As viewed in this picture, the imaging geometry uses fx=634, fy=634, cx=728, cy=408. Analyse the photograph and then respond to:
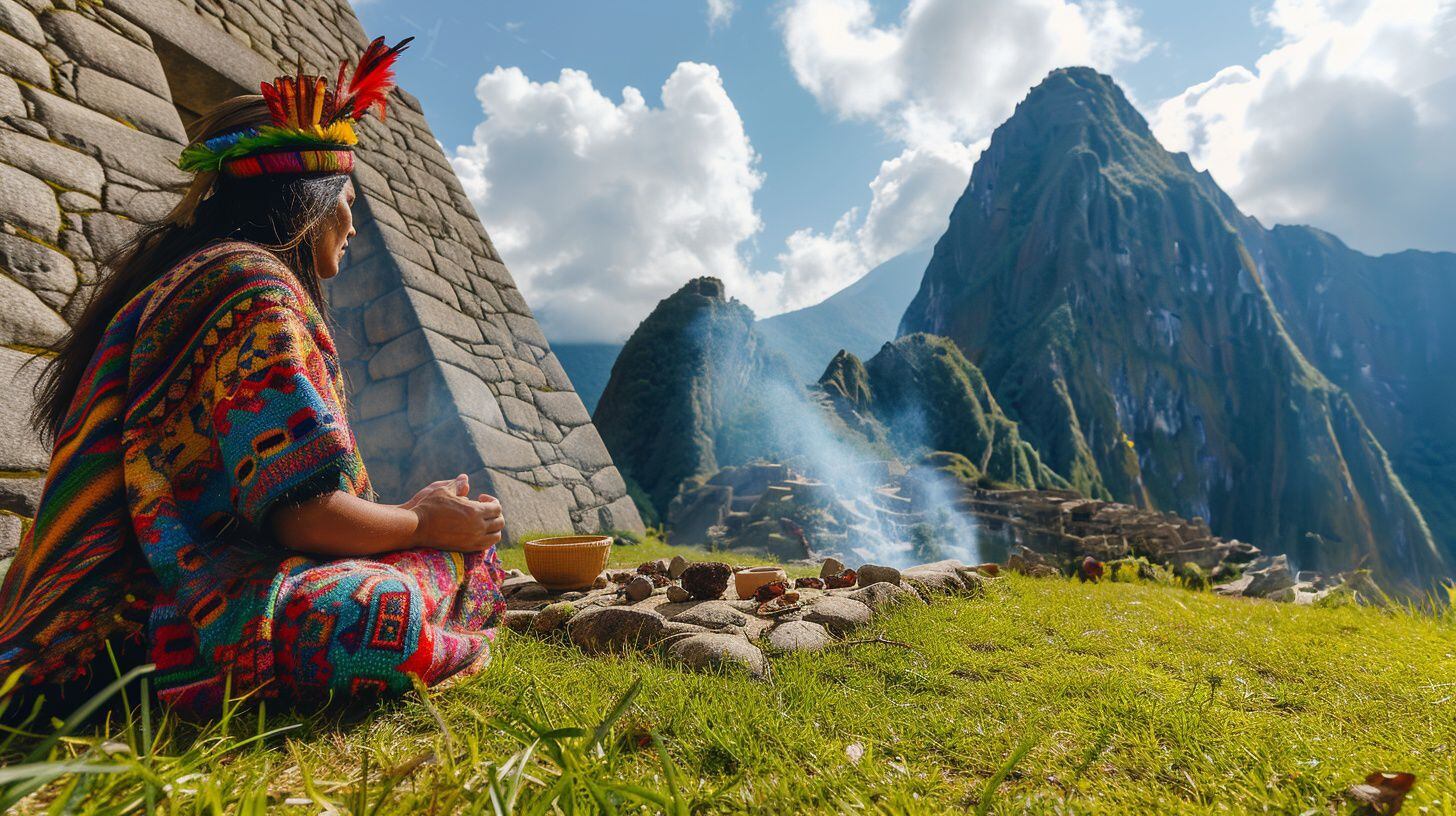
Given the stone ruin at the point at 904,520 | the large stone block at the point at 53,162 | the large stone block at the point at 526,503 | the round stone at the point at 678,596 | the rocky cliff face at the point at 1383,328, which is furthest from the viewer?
the rocky cliff face at the point at 1383,328

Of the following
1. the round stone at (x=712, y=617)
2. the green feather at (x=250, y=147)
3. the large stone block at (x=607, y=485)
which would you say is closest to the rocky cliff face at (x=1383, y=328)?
the large stone block at (x=607, y=485)

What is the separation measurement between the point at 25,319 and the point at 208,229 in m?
1.84

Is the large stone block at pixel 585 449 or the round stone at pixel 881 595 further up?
the large stone block at pixel 585 449

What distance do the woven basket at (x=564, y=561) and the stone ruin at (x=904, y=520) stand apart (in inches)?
242

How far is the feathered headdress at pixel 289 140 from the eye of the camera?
1597 millimetres

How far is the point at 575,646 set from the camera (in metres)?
2.14

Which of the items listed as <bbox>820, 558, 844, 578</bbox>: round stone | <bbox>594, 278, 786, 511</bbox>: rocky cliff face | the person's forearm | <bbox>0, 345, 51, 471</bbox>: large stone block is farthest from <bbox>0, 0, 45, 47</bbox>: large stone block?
<bbox>594, 278, 786, 511</bbox>: rocky cliff face

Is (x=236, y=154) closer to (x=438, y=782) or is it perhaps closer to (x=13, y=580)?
(x=13, y=580)

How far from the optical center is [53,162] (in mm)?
3049

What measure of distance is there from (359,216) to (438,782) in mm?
5516

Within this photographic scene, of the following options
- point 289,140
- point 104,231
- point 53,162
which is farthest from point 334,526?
point 53,162

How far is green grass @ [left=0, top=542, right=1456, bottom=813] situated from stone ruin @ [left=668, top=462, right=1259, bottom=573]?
239 inches

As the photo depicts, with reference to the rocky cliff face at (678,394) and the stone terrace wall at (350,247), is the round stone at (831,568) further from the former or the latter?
the rocky cliff face at (678,394)

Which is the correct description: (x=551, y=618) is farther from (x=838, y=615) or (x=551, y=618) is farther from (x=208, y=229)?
(x=208, y=229)
